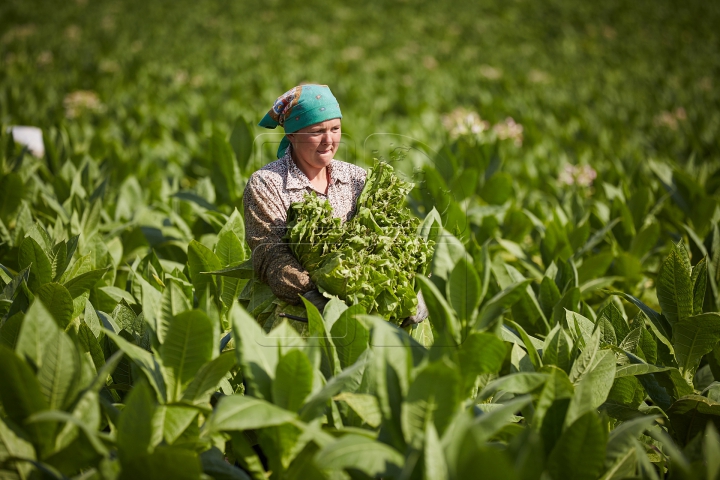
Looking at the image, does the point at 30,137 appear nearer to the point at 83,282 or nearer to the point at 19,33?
the point at 83,282

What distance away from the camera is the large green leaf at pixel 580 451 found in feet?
5.01

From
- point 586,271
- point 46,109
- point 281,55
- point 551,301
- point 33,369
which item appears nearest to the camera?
point 33,369

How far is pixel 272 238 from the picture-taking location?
6.88 ft

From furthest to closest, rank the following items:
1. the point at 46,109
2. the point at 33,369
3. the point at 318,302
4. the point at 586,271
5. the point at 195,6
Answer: the point at 195,6, the point at 46,109, the point at 586,271, the point at 318,302, the point at 33,369

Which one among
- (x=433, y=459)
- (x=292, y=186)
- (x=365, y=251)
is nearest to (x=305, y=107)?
(x=292, y=186)

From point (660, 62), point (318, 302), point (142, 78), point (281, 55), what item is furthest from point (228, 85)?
point (660, 62)

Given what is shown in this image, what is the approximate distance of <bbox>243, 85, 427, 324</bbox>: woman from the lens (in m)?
2.04

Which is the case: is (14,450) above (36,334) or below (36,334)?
below

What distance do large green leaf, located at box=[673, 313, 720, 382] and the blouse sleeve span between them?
1.37 meters

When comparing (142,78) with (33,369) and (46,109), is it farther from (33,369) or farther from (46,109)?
(33,369)

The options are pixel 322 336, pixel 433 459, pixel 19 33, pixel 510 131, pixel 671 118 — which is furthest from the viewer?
pixel 19 33

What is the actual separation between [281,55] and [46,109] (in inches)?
220

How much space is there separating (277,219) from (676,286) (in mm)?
1512

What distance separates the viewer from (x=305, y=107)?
2.03 metres
